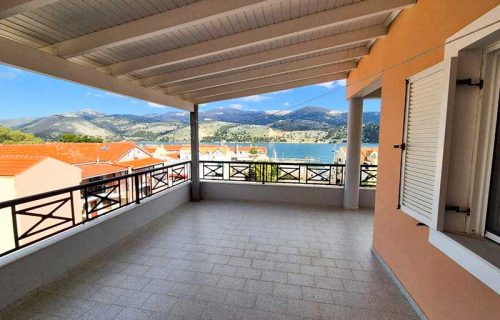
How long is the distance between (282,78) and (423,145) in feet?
9.60

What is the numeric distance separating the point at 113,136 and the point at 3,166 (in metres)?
4.42

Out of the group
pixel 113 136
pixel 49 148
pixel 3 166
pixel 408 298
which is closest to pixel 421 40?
pixel 408 298

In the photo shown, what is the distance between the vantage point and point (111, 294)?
7.10 feet

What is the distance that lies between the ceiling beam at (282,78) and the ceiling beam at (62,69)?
132 cm

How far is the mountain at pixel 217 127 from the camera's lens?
621cm

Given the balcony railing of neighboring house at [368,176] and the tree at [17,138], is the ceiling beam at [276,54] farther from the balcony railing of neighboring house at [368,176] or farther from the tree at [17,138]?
the tree at [17,138]

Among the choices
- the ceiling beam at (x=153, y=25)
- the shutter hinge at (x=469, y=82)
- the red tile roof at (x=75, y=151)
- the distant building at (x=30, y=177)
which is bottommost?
the distant building at (x=30, y=177)

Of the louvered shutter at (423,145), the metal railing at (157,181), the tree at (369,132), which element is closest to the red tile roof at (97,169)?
the metal railing at (157,181)

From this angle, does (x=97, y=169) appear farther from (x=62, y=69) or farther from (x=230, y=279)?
(x=230, y=279)

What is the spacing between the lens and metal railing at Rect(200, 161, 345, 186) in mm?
5438

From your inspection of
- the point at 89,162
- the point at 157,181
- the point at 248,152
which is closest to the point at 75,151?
the point at 89,162

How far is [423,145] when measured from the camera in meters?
1.87

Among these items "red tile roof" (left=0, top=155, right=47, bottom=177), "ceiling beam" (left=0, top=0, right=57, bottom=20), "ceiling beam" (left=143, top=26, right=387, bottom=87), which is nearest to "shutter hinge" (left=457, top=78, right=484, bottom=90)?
"ceiling beam" (left=143, top=26, right=387, bottom=87)

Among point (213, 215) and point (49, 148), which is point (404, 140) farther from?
point (49, 148)
